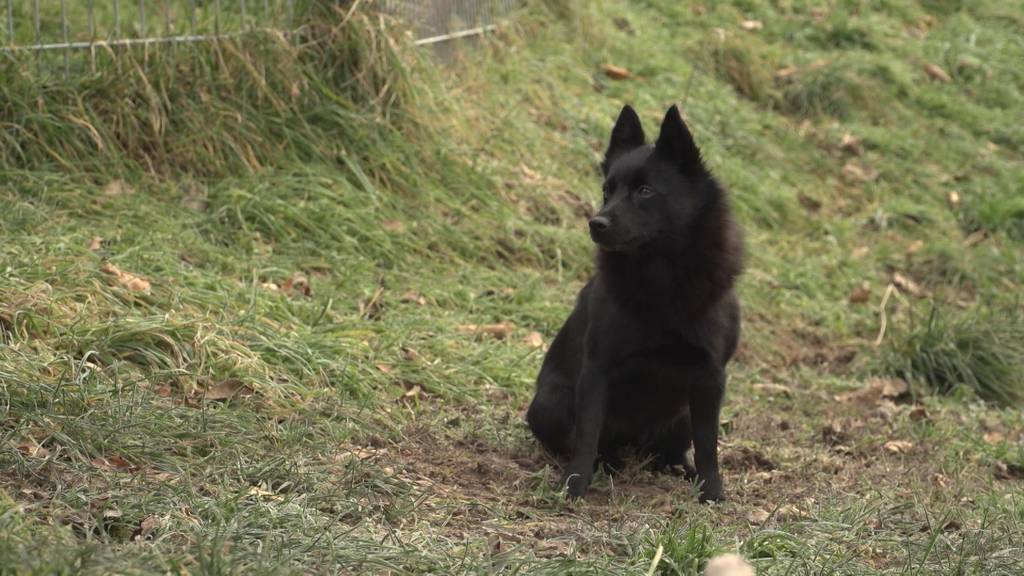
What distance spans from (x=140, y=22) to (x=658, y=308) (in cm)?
375

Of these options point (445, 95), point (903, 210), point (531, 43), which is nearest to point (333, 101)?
point (445, 95)

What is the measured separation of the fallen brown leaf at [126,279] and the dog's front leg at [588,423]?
1.84m

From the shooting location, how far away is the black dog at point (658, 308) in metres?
4.33

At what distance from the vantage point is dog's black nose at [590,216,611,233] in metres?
4.24

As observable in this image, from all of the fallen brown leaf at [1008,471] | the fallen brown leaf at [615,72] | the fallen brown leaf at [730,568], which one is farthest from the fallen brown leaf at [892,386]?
the fallen brown leaf at [730,568]

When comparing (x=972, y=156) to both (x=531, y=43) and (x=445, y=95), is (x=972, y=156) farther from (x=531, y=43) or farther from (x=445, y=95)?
(x=445, y=95)

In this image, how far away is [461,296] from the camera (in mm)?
6418

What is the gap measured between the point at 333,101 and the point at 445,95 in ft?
2.60

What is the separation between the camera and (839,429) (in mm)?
5719

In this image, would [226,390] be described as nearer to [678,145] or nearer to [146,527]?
[146,527]

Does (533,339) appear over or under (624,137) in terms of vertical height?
under

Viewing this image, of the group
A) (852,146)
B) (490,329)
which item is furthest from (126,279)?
(852,146)

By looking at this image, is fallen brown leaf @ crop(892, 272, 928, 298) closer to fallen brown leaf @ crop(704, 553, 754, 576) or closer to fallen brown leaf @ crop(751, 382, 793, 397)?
fallen brown leaf @ crop(751, 382, 793, 397)

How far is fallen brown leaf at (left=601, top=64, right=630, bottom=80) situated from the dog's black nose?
5.25 m
